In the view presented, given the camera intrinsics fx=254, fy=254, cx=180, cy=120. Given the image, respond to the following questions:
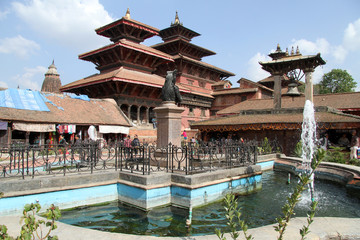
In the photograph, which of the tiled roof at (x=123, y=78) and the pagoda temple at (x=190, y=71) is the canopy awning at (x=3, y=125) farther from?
the pagoda temple at (x=190, y=71)

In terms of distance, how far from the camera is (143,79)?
1118 inches

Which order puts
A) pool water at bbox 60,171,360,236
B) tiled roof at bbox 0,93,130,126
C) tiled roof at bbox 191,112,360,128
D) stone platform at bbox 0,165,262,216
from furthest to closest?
tiled roof at bbox 191,112,360,128 < tiled roof at bbox 0,93,130,126 < stone platform at bbox 0,165,262,216 < pool water at bbox 60,171,360,236

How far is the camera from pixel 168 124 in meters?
10.4

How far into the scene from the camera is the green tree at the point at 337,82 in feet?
187

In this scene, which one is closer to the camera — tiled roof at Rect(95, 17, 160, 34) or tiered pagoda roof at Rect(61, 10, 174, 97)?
tiered pagoda roof at Rect(61, 10, 174, 97)

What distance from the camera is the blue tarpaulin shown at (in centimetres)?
1802

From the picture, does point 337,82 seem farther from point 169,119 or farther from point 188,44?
point 169,119

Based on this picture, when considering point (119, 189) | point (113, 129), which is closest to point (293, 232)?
point (119, 189)

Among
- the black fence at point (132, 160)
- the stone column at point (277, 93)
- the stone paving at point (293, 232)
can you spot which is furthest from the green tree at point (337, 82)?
the stone paving at point (293, 232)

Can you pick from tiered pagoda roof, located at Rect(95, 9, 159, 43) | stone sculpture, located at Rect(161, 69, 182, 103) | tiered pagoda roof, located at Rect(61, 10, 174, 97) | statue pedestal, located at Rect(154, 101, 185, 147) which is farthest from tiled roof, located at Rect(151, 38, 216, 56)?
statue pedestal, located at Rect(154, 101, 185, 147)

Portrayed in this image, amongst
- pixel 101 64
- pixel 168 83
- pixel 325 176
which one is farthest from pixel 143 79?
pixel 325 176

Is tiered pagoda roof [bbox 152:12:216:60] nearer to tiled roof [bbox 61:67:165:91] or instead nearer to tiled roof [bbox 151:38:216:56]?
tiled roof [bbox 151:38:216:56]

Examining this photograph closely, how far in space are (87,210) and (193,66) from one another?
34750mm

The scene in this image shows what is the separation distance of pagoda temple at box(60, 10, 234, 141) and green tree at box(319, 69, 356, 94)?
32.8m
